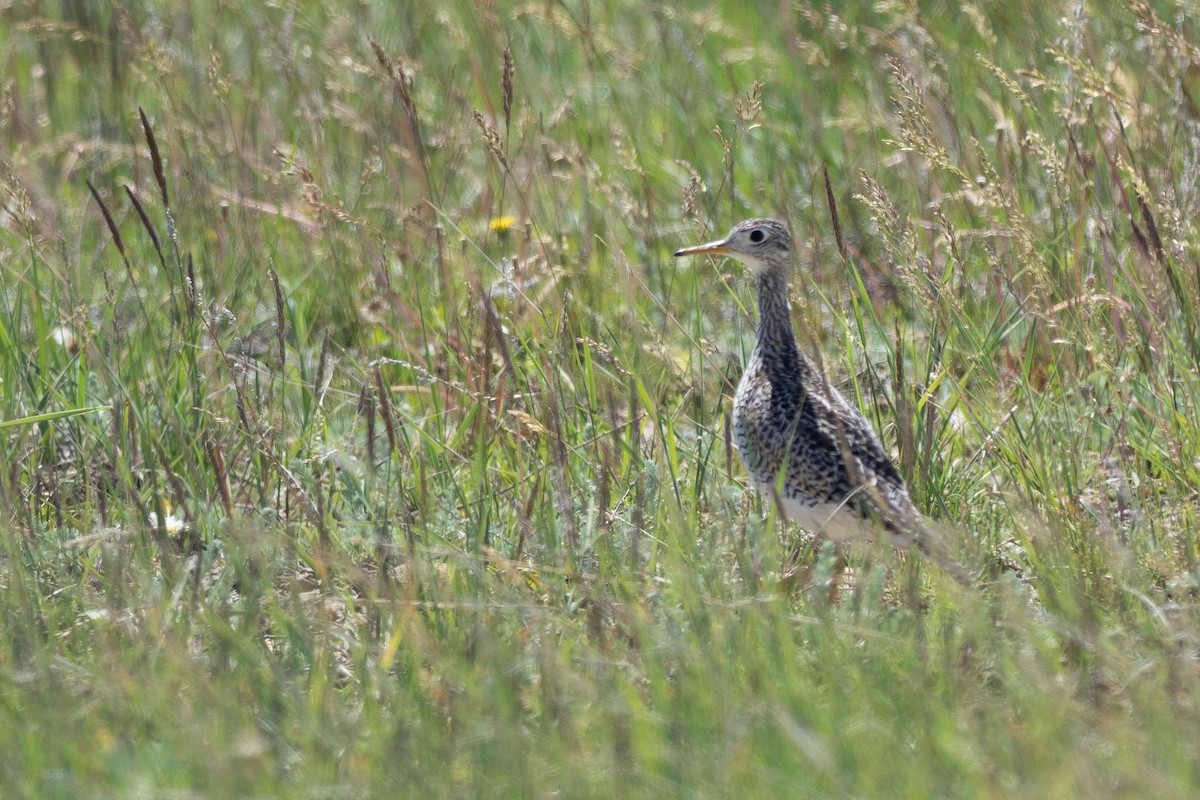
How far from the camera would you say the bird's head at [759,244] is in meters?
5.23

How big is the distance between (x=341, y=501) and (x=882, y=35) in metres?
2.44

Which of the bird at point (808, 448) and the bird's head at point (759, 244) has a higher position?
the bird's head at point (759, 244)

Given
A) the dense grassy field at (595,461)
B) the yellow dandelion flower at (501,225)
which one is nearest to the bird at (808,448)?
the dense grassy field at (595,461)

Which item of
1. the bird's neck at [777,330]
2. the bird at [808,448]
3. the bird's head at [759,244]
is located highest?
the bird's head at [759,244]

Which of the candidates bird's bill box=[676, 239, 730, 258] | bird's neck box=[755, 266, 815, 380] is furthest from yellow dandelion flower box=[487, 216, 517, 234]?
bird's neck box=[755, 266, 815, 380]

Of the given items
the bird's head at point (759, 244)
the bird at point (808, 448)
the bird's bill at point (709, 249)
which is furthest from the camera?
the bird's head at point (759, 244)

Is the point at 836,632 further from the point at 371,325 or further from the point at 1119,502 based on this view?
the point at 371,325

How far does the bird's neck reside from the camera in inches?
197

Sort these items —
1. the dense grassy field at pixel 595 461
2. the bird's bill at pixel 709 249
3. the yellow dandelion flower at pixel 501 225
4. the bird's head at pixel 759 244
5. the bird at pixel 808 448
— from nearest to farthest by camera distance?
the dense grassy field at pixel 595 461, the bird at pixel 808 448, the bird's bill at pixel 709 249, the bird's head at pixel 759 244, the yellow dandelion flower at pixel 501 225

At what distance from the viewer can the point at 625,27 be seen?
8.16 meters

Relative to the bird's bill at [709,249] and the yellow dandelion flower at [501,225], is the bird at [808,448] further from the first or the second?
the yellow dandelion flower at [501,225]

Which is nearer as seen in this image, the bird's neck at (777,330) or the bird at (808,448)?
the bird at (808,448)

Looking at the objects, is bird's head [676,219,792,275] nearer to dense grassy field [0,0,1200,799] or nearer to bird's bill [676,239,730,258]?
bird's bill [676,239,730,258]

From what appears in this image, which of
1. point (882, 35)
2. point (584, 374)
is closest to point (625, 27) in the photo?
point (882, 35)
